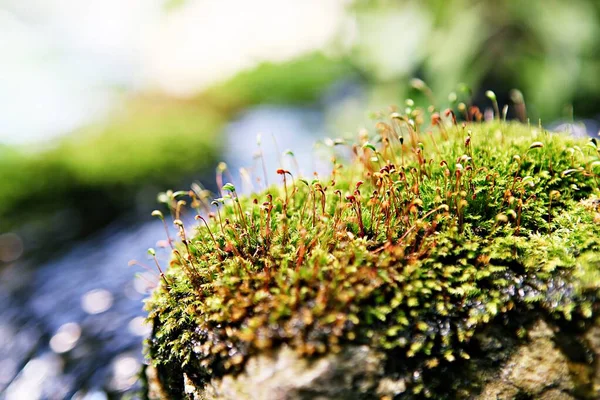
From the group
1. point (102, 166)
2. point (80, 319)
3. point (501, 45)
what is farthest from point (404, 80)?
point (80, 319)

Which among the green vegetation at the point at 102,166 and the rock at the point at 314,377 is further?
the green vegetation at the point at 102,166

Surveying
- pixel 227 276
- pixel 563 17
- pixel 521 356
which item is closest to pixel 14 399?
pixel 227 276

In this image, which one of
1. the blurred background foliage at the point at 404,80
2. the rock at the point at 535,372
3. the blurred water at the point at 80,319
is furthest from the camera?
the blurred background foliage at the point at 404,80

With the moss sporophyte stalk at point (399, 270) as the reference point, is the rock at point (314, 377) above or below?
below

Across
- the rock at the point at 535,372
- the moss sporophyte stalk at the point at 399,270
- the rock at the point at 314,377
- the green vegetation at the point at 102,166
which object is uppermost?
the green vegetation at the point at 102,166

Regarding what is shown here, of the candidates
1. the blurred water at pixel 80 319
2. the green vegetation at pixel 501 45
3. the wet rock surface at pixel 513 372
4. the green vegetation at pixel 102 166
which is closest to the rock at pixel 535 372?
the wet rock surface at pixel 513 372

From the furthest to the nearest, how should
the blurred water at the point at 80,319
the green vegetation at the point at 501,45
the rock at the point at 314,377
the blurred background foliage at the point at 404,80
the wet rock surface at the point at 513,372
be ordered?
the blurred background foliage at the point at 404,80
the green vegetation at the point at 501,45
the blurred water at the point at 80,319
the wet rock surface at the point at 513,372
the rock at the point at 314,377

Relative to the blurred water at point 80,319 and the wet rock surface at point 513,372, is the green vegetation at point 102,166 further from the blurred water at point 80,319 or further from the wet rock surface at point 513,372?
the wet rock surface at point 513,372

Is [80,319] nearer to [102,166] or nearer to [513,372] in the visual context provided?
[102,166]
